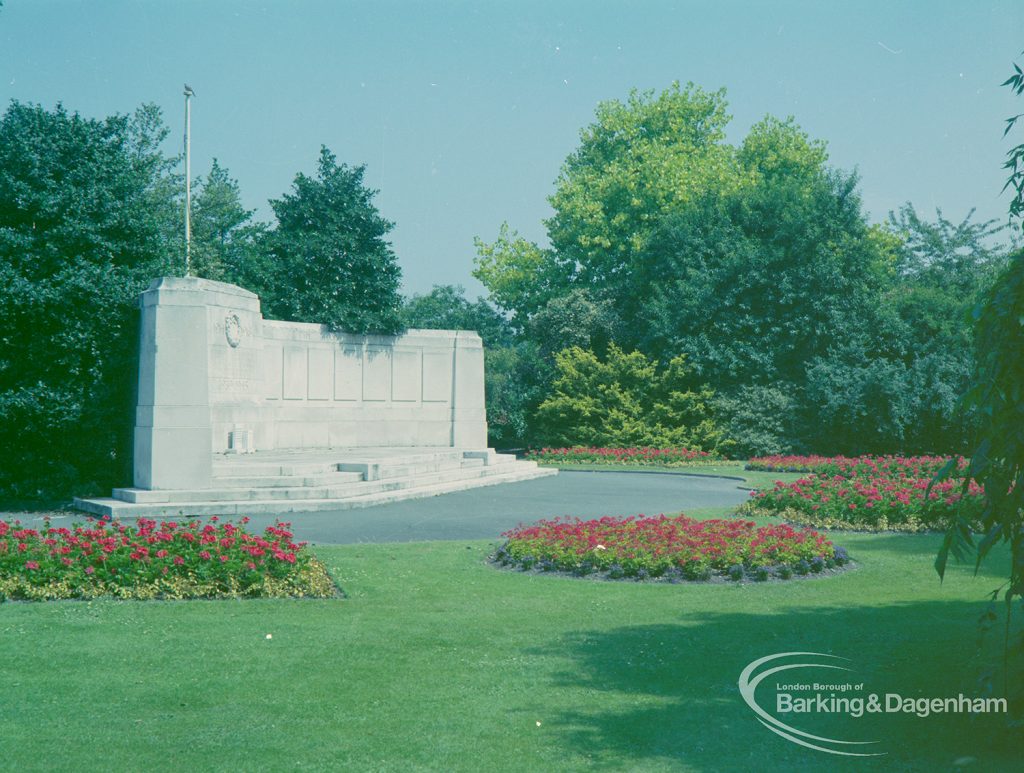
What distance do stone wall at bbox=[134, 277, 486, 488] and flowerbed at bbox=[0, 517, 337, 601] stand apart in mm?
6284

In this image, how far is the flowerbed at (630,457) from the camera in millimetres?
29125

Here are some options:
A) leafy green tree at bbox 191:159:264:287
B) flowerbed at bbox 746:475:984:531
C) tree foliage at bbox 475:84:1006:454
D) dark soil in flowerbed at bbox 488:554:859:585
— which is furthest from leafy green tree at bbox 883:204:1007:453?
leafy green tree at bbox 191:159:264:287

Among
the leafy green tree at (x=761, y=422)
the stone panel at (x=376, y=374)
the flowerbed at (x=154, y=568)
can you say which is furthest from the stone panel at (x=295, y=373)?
the leafy green tree at (x=761, y=422)

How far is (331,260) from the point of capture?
2516 centimetres

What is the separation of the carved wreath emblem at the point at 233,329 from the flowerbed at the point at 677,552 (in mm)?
10270

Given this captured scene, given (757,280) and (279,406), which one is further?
(757,280)

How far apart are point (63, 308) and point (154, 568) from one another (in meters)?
8.24

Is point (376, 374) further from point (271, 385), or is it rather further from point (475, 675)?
point (475, 675)

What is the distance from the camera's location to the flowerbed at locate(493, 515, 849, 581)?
9953mm

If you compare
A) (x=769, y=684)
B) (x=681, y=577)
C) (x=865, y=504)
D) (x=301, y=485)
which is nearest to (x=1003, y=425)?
(x=769, y=684)

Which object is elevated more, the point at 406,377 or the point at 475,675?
the point at 406,377

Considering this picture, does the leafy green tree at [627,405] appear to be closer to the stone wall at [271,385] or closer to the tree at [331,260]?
the stone wall at [271,385]

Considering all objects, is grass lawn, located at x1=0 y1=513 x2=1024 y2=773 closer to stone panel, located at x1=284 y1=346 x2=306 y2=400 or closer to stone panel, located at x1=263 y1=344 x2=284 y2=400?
stone panel, located at x1=263 y1=344 x2=284 y2=400

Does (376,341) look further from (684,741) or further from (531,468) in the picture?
(684,741)
